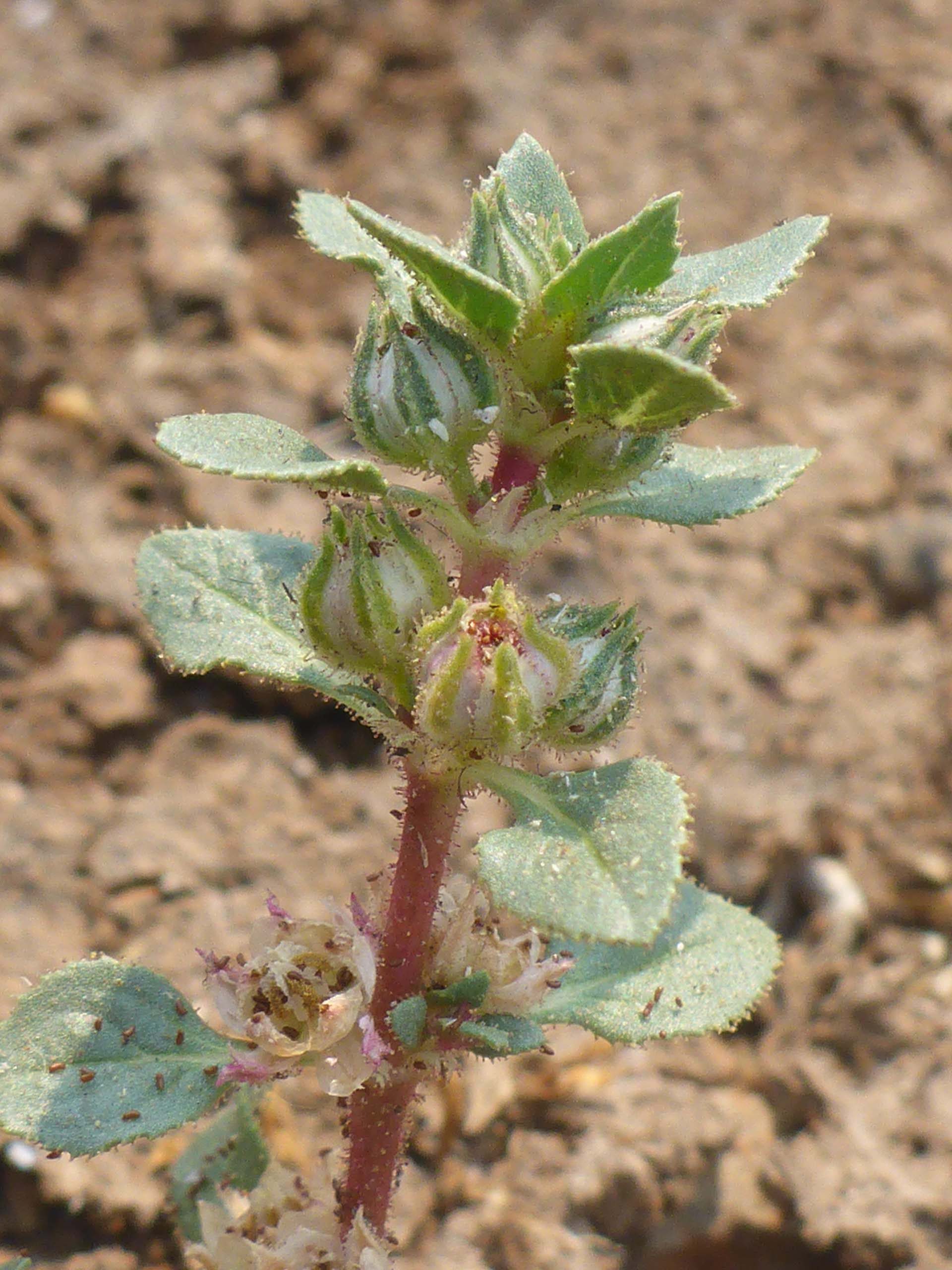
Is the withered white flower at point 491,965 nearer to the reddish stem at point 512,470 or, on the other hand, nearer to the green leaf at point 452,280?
the reddish stem at point 512,470

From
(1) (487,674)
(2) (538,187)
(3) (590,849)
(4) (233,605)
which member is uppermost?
(2) (538,187)

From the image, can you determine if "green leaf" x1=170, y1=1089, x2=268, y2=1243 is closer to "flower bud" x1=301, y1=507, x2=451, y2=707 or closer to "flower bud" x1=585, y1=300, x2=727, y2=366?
"flower bud" x1=301, y1=507, x2=451, y2=707

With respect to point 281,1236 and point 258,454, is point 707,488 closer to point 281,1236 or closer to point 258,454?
point 258,454


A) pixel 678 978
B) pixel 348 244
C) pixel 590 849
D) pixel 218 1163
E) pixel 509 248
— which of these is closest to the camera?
pixel 590 849

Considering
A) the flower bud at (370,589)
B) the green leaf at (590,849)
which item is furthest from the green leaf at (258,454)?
the green leaf at (590,849)

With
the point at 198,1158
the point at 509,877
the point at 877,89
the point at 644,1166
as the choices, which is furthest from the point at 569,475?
the point at 877,89

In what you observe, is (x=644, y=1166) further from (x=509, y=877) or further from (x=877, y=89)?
(x=877, y=89)

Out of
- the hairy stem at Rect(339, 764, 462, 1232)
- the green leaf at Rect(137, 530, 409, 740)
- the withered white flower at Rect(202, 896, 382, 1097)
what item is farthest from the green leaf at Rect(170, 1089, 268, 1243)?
the green leaf at Rect(137, 530, 409, 740)

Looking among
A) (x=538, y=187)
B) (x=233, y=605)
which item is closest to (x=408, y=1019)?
(x=233, y=605)
